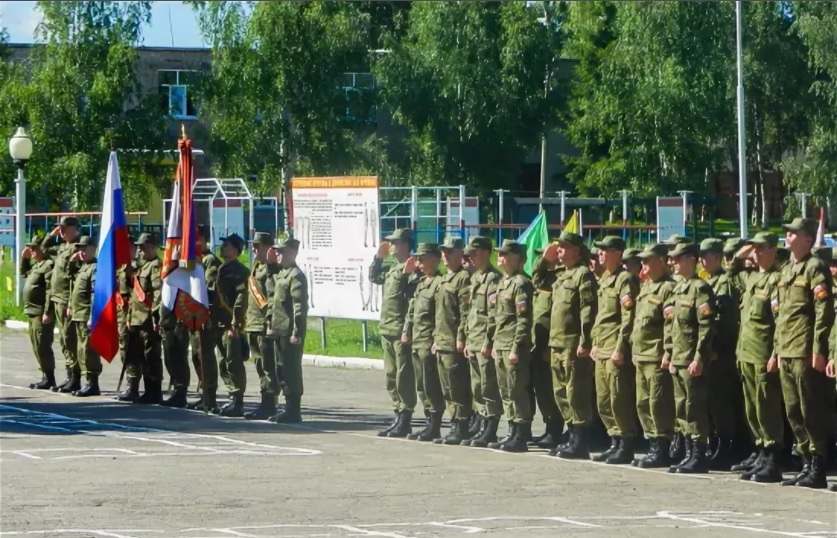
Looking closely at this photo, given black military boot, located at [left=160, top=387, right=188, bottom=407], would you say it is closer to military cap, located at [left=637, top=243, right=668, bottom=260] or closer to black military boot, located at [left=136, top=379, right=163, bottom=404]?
black military boot, located at [left=136, top=379, right=163, bottom=404]

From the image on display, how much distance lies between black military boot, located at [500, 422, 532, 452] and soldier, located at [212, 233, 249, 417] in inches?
165

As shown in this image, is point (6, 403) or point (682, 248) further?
point (6, 403)

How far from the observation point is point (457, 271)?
16.6m

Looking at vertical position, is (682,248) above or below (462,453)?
above

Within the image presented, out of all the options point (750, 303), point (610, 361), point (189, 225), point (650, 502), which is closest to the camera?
point (650, 502)

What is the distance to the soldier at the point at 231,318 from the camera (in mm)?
18719

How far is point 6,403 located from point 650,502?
1023 cm

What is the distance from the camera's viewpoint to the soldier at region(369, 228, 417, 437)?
1689 cm

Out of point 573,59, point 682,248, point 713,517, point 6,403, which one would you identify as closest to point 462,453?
point 682,248

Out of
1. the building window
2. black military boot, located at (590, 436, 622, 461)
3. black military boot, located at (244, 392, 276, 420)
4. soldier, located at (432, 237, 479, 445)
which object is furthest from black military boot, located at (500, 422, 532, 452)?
the building window

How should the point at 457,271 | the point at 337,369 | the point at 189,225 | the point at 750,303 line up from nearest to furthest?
the point at 750,303
the point at 457,271
the point at 189,225
the point at 337,369

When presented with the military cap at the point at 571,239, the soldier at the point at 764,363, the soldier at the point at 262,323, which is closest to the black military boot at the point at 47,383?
the soldier at the point at 262,323

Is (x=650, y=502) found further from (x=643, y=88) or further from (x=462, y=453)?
(x=643, y=88)

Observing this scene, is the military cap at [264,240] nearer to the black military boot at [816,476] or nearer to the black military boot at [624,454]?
the black military boot at [624,454]
